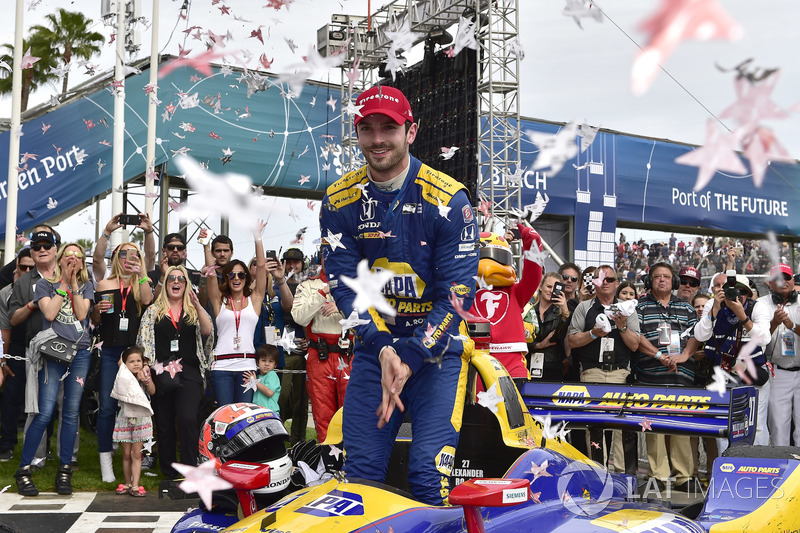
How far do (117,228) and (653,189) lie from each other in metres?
16.7

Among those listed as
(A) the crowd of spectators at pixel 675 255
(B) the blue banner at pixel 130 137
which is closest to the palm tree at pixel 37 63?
(B) the blue banner at pixel 130 137

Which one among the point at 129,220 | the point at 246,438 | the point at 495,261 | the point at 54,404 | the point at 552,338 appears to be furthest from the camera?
the point at 552,338

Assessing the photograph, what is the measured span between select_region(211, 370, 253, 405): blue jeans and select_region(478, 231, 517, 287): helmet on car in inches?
100

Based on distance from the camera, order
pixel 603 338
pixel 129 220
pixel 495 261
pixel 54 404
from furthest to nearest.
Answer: pixel 603 338
pixel 129 220
pixel 54 404
pixel 495 261

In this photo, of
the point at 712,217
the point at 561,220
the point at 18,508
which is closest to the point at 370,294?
the point at 18,508

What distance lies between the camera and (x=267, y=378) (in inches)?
317

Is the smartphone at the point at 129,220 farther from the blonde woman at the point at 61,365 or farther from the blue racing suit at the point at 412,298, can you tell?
the blue racing suit at the point at 412,298

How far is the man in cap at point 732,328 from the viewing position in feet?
23.2

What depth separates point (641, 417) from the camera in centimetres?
466

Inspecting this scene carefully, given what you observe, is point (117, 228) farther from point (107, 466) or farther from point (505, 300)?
point (505, 300)

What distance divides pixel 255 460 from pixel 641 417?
2.06 meters

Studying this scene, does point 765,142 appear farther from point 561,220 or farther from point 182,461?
point 561,220

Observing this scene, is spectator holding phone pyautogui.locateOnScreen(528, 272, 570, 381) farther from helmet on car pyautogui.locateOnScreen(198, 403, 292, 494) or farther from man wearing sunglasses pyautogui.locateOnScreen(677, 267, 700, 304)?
helmet on car pyautogui.locateOnScreen(198, 403, 292, 494)

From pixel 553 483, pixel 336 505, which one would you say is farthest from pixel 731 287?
pixel 336 505
